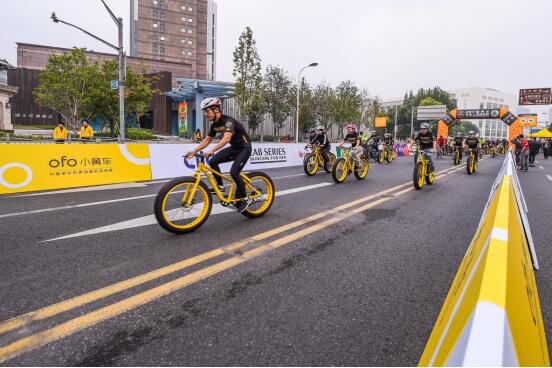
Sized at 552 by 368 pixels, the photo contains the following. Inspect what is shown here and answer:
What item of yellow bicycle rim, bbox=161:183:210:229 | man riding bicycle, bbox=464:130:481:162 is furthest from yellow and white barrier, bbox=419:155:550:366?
man riding bicycle, bbox=464:130:481:162

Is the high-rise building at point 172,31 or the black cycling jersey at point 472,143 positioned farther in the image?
the high-rise building at point 172,31

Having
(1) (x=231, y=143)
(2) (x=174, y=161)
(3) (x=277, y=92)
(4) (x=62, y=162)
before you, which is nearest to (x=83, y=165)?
(4) (x=62, y=162)

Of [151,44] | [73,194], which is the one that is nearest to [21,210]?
[73,194]

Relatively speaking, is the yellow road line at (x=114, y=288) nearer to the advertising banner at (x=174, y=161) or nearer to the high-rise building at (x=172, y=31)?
the advertising banner at (x=174, y=161)

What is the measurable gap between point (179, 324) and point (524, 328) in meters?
2.11

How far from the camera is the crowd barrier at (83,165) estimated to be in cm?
837

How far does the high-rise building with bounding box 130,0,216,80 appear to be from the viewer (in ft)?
291

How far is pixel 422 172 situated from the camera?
33.3 ft

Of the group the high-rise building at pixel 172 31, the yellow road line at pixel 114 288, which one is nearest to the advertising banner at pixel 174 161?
the yellow road line at pixel 114 288

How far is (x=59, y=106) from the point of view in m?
35.7

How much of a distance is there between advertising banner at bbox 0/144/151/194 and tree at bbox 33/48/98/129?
27.9m

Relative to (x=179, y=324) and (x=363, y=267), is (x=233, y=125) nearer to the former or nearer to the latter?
(x=363, y=267)

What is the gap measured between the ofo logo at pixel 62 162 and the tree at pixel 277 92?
35.1m

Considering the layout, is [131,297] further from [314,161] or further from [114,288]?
[314,161]
